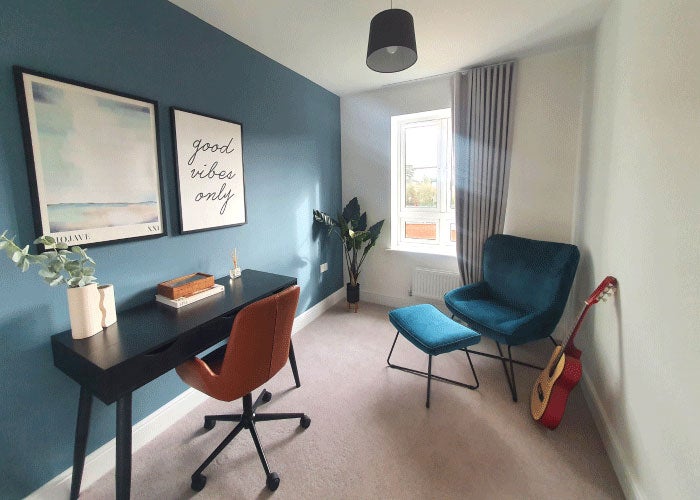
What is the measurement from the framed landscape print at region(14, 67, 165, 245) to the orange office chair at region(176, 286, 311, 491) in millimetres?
821

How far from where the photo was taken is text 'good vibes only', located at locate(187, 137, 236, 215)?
1.90 m

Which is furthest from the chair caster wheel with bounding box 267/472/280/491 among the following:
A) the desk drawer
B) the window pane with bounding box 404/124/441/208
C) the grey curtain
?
the window pane with bounding box 404/124/441/208

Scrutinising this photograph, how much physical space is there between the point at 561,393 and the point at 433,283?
1.61m

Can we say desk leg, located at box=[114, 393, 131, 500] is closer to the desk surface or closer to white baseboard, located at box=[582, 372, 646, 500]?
the desk surface

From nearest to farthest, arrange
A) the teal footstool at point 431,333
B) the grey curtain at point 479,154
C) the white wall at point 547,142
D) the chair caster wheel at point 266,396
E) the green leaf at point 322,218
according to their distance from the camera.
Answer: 1. the teal footstool at point 431,333
2. the chair caster wheel at point 266,396
3. the white wall at point 547,142
4. the grey curtain at point 479,154
5. the green leaf at point 322,218

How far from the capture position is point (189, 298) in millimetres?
1688

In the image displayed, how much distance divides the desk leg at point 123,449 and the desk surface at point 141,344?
0.21 feet

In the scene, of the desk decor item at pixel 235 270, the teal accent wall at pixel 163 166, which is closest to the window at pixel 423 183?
the teal accent wall at pixel 163 166

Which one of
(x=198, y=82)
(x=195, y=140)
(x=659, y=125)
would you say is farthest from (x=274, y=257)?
(x=659, y=125)

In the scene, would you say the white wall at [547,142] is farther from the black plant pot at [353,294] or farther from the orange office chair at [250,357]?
the orange office chair at [250,357]

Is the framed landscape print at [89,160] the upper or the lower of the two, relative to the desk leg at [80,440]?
upper

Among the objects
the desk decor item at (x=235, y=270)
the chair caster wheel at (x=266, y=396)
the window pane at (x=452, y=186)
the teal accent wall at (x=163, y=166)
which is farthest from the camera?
the window pane at (x=452, y=186)

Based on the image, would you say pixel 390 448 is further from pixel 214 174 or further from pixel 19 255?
pixel 214 174

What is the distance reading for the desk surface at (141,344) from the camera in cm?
114
